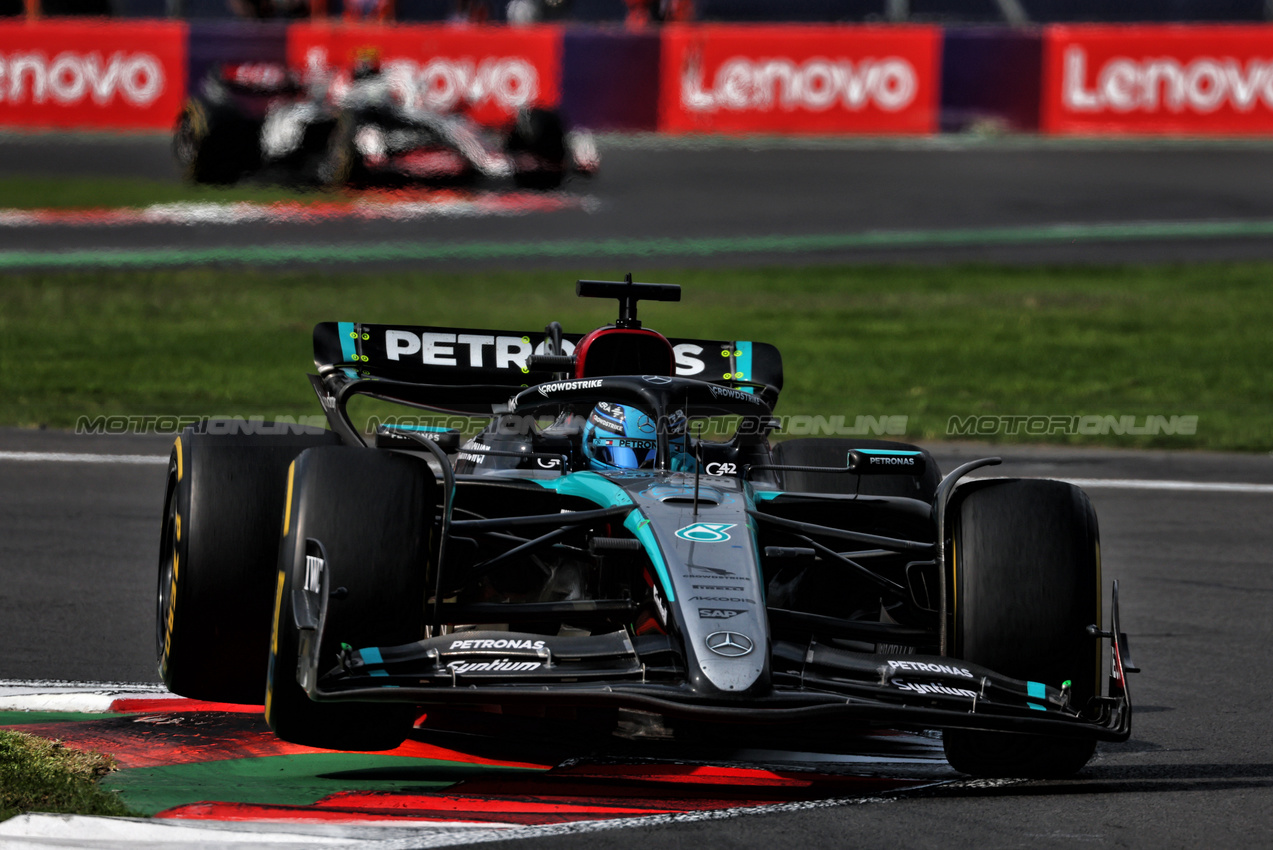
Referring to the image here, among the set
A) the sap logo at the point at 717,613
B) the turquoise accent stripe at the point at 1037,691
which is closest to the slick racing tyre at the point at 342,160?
the sap logo at the point at 717,613

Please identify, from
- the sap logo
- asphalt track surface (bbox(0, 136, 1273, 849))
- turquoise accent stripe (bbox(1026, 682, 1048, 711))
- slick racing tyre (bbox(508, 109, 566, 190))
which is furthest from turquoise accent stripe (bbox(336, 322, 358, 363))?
slick racing tyre (bbox(508, 109, 566, 190))

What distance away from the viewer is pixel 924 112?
2441 cm

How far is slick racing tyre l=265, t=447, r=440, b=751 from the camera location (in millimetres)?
5125

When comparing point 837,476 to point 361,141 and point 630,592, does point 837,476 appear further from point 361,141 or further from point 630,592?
point 361,141

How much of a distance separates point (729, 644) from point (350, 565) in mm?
1045

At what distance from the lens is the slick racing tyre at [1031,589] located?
17.3 feet

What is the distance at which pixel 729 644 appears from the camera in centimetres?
495

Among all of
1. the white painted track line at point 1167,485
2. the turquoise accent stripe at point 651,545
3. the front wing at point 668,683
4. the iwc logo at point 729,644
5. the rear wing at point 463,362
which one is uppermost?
the rear wing at point 463,362

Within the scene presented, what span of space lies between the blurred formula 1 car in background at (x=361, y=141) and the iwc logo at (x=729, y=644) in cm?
1519

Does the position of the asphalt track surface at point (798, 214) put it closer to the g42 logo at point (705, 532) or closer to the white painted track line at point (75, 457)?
the white painted track line at point (75, 457)

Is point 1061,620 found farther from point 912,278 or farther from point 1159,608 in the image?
point 912,278

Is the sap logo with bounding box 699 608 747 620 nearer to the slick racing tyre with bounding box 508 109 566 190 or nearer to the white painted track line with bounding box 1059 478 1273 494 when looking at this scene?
the white painted track line with bounding box 1059 478 1273 494

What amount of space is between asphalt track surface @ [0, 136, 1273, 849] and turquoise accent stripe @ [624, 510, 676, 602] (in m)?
0.64

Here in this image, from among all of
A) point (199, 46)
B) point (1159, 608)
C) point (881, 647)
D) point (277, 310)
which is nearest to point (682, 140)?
point (199, 46)
